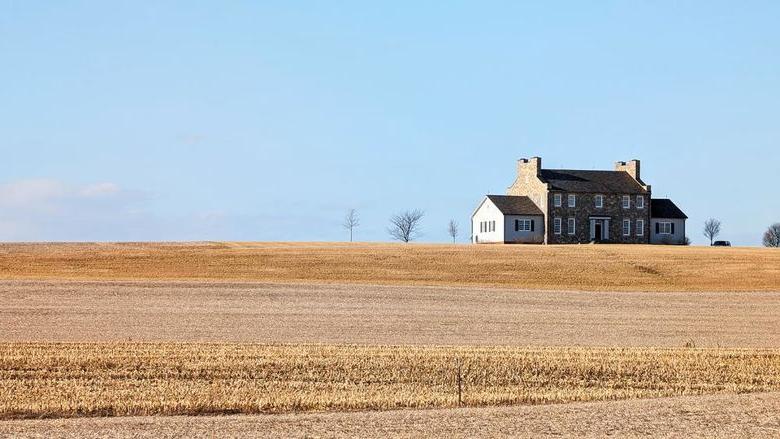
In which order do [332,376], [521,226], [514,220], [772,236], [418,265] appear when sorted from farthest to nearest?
[772,236]
[521,226]
[514,220]
[418,265]
[332,376]

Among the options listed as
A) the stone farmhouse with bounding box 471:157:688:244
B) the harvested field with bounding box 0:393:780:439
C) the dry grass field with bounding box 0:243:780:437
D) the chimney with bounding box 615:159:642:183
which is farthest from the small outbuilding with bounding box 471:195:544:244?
the harvested field with bounding box 0:393:780:439

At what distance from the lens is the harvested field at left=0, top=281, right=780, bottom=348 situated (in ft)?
106

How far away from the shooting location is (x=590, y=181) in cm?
8900

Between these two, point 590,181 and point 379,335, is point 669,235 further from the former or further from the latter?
point 379,335

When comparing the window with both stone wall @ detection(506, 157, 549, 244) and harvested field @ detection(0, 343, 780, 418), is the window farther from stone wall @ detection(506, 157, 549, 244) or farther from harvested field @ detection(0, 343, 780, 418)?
harvested field @ detection(0, 343, 780, 418)

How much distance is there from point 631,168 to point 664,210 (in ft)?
14.7

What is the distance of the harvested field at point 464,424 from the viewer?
15.8m

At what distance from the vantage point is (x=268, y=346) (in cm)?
2789

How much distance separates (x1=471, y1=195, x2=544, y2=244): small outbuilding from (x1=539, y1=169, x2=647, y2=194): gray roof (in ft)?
8.50

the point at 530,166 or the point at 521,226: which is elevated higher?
the point at 530,166

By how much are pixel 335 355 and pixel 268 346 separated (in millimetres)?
2840

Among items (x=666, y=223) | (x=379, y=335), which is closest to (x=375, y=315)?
(x=379, y=335)

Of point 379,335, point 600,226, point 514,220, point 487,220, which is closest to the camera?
point 379,335

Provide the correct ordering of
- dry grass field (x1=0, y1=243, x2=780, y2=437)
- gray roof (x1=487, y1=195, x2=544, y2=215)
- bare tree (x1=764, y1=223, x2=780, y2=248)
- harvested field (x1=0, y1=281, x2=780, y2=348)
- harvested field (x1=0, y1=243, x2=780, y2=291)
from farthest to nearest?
bare tree (x1=764, y1=223, x2=780, y2=248)
gray roof (x1=487, y1=195, x2=544, y2=215)
harvested field (x1=0, y1=243, x2=780, y2=291)
harvested field (x1=0, y1=281, x2=780, y2=348)
dry grass field (x1=0, y1=243, x2=780, y2=437)
